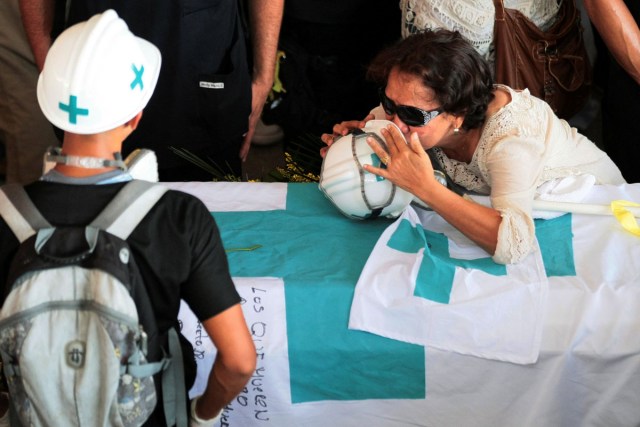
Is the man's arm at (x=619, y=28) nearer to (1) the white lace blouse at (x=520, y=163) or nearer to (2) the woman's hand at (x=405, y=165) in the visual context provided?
(1) the white lace blouse at (x=520, y=163)

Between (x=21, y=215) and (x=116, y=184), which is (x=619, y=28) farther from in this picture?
(x=21, y=215)

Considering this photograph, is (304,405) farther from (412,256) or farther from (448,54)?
(448,54)

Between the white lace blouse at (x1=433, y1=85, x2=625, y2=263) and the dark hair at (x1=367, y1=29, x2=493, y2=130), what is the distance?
69 mm

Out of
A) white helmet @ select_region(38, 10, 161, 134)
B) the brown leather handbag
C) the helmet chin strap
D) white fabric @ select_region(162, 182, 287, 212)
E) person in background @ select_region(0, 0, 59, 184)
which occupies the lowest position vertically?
person in background @ select_region(0, 0, 59, 184)

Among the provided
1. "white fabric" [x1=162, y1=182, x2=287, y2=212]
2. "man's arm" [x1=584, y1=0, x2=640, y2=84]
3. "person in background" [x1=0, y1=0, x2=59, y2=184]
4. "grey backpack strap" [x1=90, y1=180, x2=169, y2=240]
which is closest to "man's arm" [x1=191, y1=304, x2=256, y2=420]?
"grey backpack strap" [x1=90, y1=180, x2=169, y2=240]

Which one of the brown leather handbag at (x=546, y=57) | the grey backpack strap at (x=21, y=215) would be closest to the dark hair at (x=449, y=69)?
the brown leather handbag at (x=546, y=57)

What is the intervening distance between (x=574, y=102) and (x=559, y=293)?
109 cm

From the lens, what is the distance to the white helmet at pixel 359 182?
193cm

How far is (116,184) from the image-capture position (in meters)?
1.20

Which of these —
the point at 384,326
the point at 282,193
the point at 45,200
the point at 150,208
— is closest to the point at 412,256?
the point at 384,326

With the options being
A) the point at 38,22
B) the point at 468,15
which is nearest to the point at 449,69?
the point at 468,15

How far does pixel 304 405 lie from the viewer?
1809 millimetres

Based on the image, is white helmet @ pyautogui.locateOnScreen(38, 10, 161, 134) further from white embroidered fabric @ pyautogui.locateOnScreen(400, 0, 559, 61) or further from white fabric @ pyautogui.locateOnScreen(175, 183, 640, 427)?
white embroidered fabric @ pyautogui.locateOnScreen(400, 0, 559, 61)

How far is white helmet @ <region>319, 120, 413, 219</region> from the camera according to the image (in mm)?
1928
